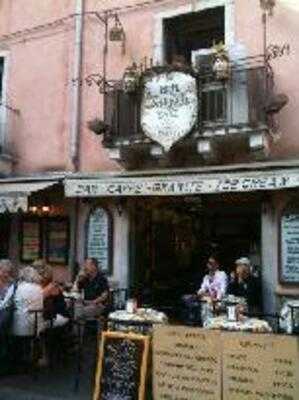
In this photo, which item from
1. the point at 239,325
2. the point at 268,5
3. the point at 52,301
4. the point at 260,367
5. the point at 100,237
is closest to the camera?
the point at 260,367

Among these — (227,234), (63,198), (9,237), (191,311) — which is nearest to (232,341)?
(191,311)

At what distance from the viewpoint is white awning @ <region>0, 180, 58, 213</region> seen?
11.9 metres

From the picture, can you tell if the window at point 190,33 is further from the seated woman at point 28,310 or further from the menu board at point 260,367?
the menu board at point 260,367

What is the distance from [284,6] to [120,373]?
23.5ft

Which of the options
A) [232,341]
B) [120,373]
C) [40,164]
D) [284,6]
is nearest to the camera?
[232,341]

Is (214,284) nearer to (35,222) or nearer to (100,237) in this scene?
(100,237)

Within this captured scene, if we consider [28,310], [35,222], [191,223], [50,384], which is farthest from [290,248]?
[35,222]

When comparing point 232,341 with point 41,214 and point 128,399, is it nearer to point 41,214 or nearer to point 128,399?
point 128,399

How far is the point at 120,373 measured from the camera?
6.90m

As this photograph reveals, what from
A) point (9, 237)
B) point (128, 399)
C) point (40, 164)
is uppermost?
point (40, 164)

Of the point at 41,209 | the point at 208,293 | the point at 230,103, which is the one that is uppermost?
the point at 230,103

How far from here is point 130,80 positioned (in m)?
11.5

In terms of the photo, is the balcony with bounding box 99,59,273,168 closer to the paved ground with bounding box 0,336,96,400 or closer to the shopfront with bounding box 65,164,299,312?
the shopfront with bounding box 65,164,299,312

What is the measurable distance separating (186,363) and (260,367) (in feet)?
2.56
